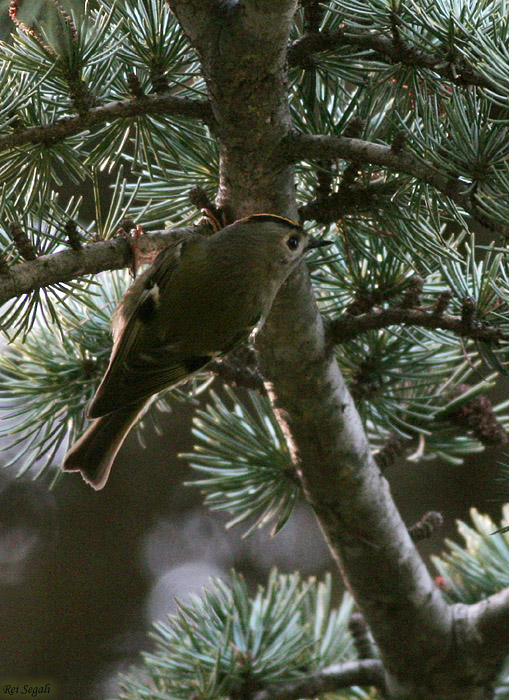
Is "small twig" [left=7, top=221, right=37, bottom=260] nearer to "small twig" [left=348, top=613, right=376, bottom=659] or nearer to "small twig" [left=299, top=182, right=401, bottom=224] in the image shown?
"small twig" [left=299, top=182, right=401, bottom=224]

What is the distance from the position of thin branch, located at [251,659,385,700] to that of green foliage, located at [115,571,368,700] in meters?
0.02

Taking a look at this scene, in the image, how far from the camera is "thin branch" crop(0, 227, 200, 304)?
812mm

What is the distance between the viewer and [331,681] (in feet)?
4.04

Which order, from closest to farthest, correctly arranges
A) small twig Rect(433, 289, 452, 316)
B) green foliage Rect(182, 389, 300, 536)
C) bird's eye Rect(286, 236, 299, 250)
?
1. small twig Rect(433, 289, 452, 316)
2. bird's eye Rect(286, 236, 299, 250)
3. green foliage Rect(182, 389, 300, 536)

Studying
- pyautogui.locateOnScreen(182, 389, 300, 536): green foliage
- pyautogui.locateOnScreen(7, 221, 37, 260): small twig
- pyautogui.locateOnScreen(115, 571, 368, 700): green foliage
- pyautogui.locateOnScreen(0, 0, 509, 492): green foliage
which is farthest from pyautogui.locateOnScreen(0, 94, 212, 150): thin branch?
pyautogui.locateOnScreen(115, 571, 368, 700): green foliage

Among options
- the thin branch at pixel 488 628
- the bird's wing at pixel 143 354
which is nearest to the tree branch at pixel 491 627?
the thin branch at pixel 488 628

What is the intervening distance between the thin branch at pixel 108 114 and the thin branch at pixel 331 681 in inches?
33.8

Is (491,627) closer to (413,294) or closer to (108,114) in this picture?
(413,294)

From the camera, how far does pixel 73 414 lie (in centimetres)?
125

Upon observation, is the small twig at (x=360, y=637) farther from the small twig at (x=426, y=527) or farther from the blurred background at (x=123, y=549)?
the blurred background at (x=123, y=549)

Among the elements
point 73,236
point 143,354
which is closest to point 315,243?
point 143,354

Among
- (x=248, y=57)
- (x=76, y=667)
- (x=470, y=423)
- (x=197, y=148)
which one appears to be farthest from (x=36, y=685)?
(x=248, y=57)

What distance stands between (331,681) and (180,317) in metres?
0.63

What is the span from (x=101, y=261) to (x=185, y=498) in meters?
1.93
